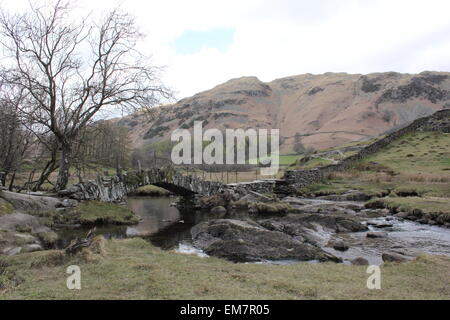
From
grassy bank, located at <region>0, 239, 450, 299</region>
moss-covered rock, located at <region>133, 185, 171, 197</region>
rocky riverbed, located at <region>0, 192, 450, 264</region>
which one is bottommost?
moss-covered rock, located at <region>133, 185, 171, 197</region>

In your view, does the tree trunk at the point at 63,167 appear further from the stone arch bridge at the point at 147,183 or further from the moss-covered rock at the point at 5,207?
the moss-covered rock at the point at 5,207

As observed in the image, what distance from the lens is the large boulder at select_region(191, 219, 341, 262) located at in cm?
1455

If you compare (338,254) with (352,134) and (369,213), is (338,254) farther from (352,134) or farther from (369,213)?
(352,134)

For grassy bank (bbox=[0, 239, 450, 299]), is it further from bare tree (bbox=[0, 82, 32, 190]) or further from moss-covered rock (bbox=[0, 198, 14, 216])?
bare tree (bbox=[0, 82, 32, 190])

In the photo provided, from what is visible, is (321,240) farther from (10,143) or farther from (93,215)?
(10,143)

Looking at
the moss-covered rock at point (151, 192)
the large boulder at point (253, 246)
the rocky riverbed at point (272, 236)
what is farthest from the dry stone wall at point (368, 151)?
the large boulder at point (253, 246)

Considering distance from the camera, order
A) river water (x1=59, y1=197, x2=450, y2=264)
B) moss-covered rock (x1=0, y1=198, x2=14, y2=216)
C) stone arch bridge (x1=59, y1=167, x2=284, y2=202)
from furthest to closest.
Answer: stone arch bridge (x1=59, y1=167, x2=284, y2=202)
moss-covered rock (x1=0, y1=198, x2=14, y2=216)
river water (x1=59, y1=197, x2=450, y2=264)

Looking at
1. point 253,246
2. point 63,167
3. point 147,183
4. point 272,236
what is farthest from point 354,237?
point 63,167

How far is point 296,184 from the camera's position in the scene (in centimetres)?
4356

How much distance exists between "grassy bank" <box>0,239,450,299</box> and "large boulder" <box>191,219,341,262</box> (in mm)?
2120

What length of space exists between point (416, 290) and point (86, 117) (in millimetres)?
22749

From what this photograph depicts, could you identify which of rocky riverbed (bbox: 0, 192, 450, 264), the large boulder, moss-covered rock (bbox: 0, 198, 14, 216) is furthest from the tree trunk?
the large boulder

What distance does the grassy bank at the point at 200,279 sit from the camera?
8.09 m

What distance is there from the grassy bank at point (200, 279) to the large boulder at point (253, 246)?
2120 mm
